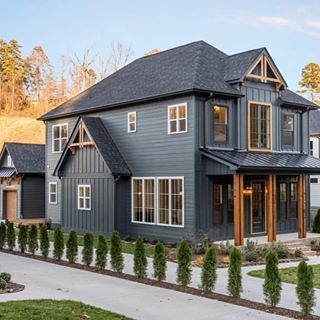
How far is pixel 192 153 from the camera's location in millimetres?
18031

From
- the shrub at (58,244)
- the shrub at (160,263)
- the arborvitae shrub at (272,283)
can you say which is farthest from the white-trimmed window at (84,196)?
the arborvitae shrub at (272,283)

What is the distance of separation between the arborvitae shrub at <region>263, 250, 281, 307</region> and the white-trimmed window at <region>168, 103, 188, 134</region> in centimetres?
947

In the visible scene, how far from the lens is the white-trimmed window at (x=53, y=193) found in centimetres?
2620

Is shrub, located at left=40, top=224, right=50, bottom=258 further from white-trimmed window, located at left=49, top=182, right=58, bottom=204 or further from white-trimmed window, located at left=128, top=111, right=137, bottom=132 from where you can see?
white-trimmed window, located at left=49, top=182, right=58, bottom=204

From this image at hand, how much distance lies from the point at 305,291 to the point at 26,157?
24.3 m

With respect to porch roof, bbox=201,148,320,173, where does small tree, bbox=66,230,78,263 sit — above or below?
below

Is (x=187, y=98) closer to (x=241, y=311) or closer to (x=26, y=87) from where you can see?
(x=241, y=311)

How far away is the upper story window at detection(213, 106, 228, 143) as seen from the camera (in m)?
18.7

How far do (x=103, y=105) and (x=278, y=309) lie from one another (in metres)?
14.7

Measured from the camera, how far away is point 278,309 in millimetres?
9148

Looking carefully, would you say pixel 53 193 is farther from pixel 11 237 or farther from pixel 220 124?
pixel 220 124

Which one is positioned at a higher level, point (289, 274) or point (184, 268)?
point (184, 268)

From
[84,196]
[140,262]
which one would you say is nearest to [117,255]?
[140,262]

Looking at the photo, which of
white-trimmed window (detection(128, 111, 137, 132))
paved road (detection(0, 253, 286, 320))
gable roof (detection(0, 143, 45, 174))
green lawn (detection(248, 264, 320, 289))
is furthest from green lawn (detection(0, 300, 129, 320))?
gable roof (detection(0, 143, 45, 174))
